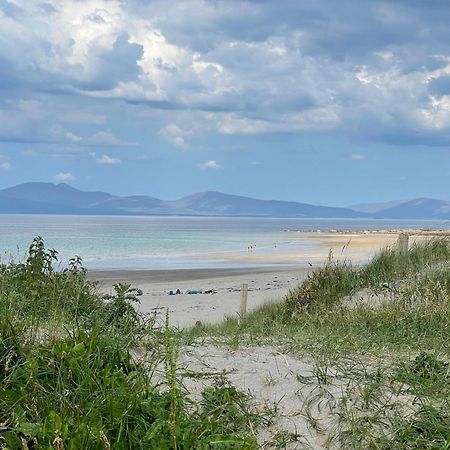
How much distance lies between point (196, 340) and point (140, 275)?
72.8 ft

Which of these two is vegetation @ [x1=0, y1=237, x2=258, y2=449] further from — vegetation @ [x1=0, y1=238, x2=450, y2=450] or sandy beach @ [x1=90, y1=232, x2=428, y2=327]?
sandy beach @ [x1=90, y1=232, x2=428, y2=327]

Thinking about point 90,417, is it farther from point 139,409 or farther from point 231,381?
point 231,381

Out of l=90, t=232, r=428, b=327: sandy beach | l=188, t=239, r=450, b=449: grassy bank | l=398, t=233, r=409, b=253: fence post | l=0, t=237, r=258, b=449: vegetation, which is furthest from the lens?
l=90, t=232, r=428, b=327: sandy beach

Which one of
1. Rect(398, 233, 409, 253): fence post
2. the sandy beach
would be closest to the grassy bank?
Rect(398, 233, 409, 253): fence post

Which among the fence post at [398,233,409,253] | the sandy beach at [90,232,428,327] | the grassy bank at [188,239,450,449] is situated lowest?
the sandy beach at [90,232,428,327]

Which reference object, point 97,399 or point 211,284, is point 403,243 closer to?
point 211,284

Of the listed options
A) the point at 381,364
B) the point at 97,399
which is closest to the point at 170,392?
the point at 97,399

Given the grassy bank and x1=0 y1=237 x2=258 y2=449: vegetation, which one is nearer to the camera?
x1=0 y1=237 x2=258 y2=449: vegetation

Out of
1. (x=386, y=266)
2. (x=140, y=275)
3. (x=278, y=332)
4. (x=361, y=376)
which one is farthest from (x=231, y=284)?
(x=361, y=376)

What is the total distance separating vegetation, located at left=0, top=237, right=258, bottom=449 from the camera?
359 centimetres

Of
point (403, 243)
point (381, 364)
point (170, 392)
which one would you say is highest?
point (403, 243)

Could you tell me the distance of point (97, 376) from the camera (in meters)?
4.21

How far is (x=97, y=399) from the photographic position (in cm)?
392

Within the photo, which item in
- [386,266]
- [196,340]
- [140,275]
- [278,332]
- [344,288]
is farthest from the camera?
[140,275]
